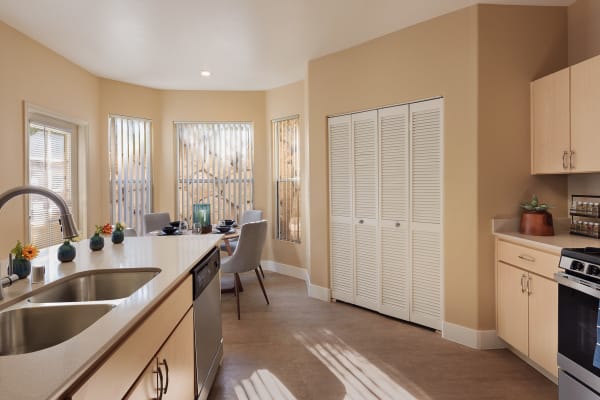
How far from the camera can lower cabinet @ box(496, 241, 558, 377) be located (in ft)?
7.91

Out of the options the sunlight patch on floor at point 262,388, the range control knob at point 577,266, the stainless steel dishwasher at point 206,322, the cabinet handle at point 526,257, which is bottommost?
the sunlight patch on floor at point 262,388

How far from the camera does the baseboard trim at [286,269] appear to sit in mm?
5426

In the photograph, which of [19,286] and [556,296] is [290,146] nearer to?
[556,296]

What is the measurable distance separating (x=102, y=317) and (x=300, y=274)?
4.36m

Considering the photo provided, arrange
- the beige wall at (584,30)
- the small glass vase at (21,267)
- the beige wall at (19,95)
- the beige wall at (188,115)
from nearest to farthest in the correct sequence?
the small glass vase at (21,267)
the beige wall at (584,30)
the beige wall at (19,95)
the beige wall at (188,115)

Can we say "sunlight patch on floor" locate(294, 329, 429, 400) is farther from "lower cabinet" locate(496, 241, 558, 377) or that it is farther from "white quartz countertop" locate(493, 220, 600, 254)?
"white quartz countertop" locate(493, 220, 600, 254)

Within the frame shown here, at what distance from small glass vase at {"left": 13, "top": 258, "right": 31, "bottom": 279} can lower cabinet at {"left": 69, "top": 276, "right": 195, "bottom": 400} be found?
629 millimetres

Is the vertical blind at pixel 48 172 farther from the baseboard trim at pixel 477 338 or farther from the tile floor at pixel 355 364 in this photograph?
the baseboard trim at pixel 477 338

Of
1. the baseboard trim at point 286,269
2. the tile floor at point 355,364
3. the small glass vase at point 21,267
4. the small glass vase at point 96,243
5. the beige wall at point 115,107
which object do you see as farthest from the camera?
the baseboard trim at point 286,269

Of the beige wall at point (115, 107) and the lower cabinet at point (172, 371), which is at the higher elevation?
the beige wall at point (115, 107)

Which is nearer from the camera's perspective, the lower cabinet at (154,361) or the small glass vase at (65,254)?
the lower cabinet at (154,361)

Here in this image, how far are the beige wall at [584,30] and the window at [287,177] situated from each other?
10.7 ft

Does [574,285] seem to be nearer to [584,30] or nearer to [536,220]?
[536,220]

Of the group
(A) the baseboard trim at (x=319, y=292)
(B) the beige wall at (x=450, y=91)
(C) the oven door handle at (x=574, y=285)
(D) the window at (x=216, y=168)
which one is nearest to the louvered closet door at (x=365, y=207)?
(B) the beige wall at (x=450, y=91)
